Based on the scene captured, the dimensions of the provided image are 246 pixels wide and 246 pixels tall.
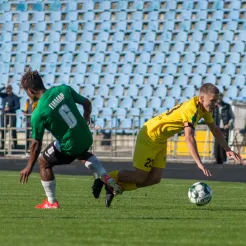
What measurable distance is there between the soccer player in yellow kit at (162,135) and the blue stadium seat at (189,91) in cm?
2222

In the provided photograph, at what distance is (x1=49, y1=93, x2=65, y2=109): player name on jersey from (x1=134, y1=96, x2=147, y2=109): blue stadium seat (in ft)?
78.0

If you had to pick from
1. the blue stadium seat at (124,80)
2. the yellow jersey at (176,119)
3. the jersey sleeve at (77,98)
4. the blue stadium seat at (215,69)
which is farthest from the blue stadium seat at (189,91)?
the jersey sleeve at (77,98)

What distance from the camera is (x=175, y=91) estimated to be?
108 feet

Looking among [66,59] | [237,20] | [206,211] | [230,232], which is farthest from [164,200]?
[66,59]

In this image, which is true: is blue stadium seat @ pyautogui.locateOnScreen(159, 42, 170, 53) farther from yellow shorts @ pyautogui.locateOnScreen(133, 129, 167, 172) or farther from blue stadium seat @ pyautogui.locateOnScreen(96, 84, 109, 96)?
yellow shorts @ pyautogui.locateOnScreen(133, 129, 167, 172)

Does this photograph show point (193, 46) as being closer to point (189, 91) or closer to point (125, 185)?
point (189, 91)

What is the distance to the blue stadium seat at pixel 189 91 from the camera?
106 ft

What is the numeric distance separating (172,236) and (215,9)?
2780cm

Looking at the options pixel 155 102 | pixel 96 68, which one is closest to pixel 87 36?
pixel 96 68

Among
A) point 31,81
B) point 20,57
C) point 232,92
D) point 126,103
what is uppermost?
point 20,57

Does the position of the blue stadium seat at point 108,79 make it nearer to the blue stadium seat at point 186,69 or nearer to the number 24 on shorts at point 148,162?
the blue stadium seat at point 186,69

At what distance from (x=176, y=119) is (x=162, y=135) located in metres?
0.28

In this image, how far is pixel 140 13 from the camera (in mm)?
35250

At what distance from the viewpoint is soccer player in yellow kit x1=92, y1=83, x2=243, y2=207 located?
31.6 ft
